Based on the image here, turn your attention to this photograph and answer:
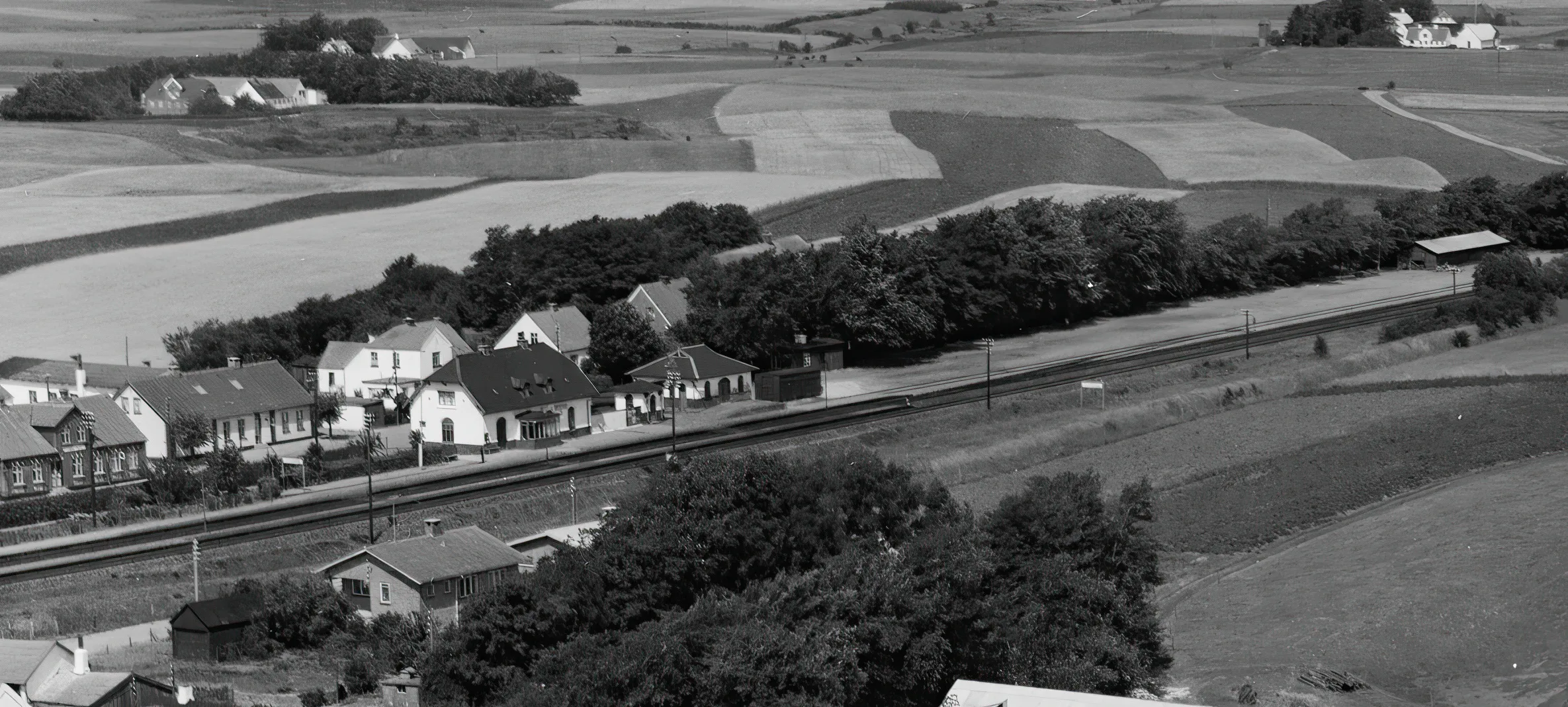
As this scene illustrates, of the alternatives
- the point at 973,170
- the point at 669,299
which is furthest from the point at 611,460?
the point at 973,170

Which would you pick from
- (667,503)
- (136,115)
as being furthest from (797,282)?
(136,115)

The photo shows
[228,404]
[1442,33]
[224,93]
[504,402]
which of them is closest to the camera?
[228,404]

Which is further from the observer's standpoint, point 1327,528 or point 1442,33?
point 1442,33

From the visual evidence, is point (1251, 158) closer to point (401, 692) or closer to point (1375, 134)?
point (1375, 134)

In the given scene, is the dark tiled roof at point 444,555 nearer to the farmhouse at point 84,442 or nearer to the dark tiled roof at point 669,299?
the farmhouse at point 84,442

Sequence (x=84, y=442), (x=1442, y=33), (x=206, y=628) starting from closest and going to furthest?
(x=206, y=628), (x=84, y=442), (x=1442, y=33)

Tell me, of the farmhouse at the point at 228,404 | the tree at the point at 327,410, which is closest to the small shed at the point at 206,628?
the farmhouse at the point at 228,404

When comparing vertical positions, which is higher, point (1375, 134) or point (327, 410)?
point (1375, 134)
